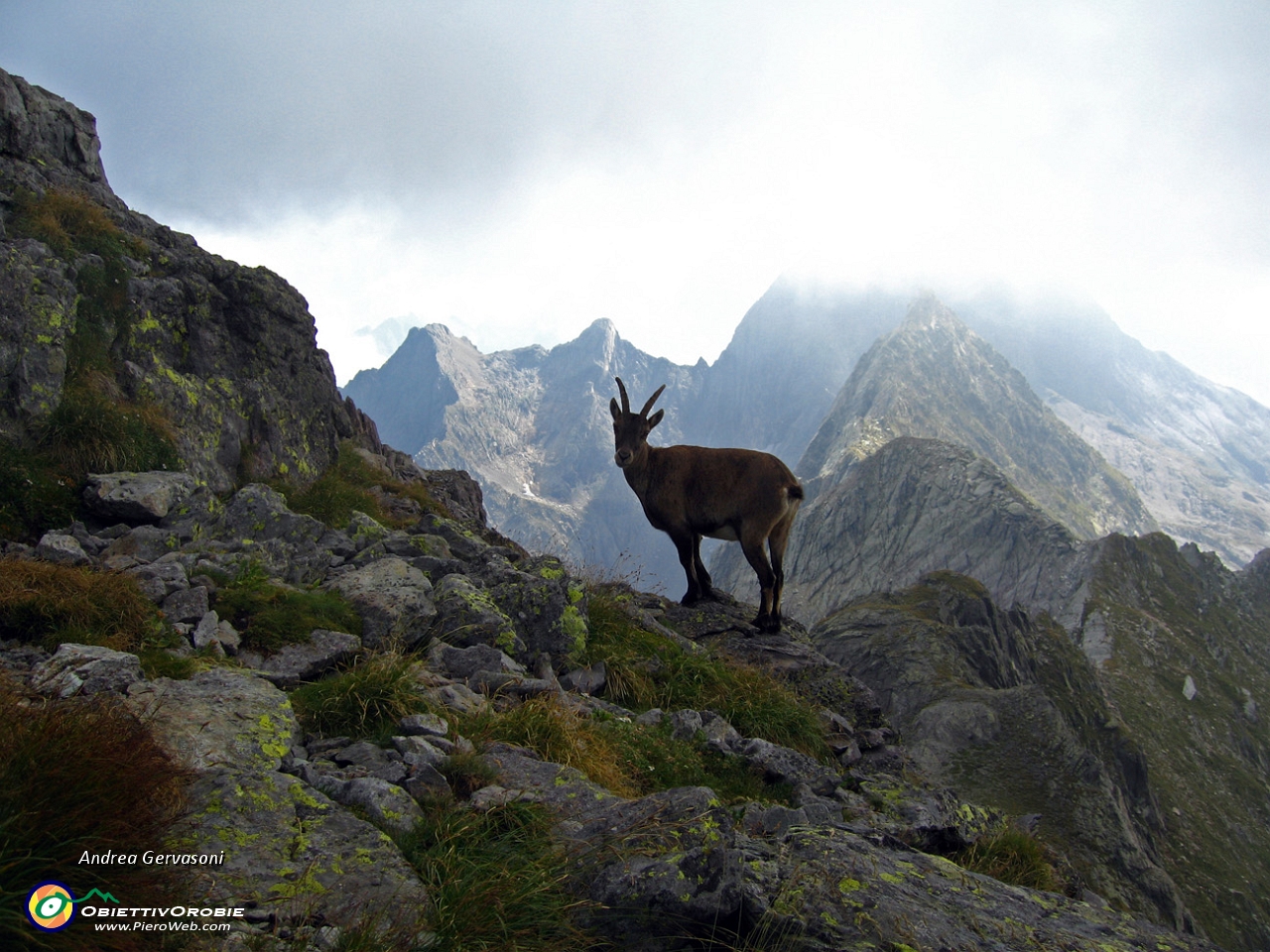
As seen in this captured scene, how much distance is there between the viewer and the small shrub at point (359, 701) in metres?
6.06

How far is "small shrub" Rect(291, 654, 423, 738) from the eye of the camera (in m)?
6.06

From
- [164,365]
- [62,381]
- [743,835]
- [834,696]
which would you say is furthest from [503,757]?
[164,365]

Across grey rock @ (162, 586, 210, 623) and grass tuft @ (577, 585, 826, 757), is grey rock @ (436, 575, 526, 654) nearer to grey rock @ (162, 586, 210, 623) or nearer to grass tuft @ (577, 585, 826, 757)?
grass tuft @ (577, 585, 826, 757)

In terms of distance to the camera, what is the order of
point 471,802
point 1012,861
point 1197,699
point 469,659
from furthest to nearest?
point 1197,699 < point 469,659 < point 1012,861 < point 471,802

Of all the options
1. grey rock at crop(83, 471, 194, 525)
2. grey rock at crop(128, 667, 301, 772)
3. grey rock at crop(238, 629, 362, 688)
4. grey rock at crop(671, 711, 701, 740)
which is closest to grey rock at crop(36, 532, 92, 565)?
grey rock at crop(83, 471, 194, 525)

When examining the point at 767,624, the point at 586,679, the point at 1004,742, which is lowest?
the point at 1004,742

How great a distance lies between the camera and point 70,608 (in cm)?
635

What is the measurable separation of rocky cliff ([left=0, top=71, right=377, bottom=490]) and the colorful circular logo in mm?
10070

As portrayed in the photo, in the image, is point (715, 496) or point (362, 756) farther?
point (715, 496)

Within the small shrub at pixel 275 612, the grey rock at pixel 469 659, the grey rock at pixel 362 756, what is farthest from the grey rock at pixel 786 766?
the small shrub at pixel 275 612

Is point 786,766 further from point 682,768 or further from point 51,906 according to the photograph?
point 51,906

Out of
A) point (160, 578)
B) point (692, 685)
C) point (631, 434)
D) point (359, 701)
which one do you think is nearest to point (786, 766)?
point (692, 685)

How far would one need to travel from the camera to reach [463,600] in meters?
8.96

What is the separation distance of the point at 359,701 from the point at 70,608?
2.80 m
